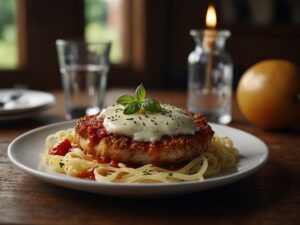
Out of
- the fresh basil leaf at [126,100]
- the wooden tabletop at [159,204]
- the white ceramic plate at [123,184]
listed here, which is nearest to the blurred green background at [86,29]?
the white ceramic plate at [123,184]

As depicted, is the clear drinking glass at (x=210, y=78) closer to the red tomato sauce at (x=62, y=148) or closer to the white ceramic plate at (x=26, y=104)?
the white ceramic plate at (x=26, y=104)

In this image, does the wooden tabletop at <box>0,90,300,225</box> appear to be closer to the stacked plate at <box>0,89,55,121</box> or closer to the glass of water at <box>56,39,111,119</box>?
the stacked plate at <box>0,89,55,121</box>

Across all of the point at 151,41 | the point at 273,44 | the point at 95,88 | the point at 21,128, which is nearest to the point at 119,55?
the point at 151,41

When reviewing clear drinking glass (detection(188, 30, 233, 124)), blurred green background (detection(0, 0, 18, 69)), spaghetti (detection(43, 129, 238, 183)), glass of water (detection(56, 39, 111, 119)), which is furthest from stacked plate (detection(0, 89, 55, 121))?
blurred green background (detection(0, 0, 18, 69))

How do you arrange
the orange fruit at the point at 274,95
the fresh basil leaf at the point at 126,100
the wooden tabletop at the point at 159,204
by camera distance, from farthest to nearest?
the orange fruit at the point at 274,95 < the fresh basil leaf at the point at 126,100 < the wooden tabletop at the point at 159,204

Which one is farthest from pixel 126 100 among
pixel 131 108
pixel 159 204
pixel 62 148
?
pixel 159 204

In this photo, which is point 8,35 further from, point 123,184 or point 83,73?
point 123,184
